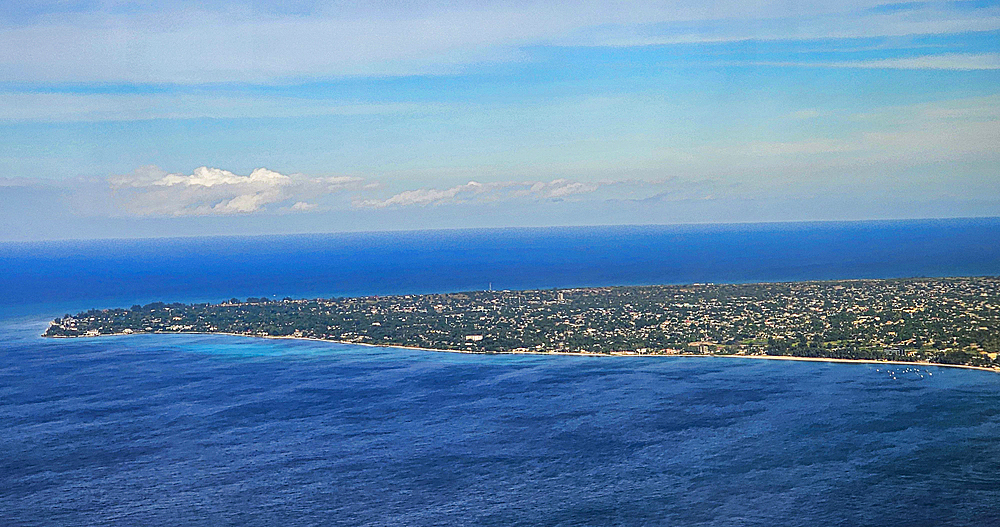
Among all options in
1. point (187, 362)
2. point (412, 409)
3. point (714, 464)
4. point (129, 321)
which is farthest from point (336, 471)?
point (129, 321)

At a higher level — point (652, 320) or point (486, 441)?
point (652, 320)

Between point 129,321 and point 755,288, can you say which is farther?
point 755,288

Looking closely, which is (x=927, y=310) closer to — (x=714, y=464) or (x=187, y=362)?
(x=714, y=464)

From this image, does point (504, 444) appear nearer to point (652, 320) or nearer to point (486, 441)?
point (486, 441)

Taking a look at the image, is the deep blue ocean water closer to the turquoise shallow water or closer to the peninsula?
the turquoise shallow water

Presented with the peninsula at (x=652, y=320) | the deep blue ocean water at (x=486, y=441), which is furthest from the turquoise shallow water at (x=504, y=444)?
the peninsula at (x=652, y=320)

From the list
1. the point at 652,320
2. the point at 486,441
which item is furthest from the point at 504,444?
the point at 652,320
